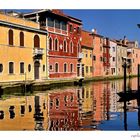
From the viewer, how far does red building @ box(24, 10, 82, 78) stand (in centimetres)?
617

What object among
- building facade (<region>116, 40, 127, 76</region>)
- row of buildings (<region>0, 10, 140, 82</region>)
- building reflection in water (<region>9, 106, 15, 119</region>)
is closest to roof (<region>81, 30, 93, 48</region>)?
row of buildings (<region>0, 10, 140, 82</region>)

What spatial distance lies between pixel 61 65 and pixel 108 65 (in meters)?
0.70

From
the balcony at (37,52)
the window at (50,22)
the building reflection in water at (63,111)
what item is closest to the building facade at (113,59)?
the building reflection in water at (63,111)

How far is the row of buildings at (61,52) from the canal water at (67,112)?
28 centimetres

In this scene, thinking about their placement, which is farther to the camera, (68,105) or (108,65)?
(68,105)

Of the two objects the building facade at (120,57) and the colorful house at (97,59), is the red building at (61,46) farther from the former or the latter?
the building facade at (120,57)

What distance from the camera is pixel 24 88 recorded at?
23.6 ft

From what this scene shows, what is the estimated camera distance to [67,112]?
6.55 metres

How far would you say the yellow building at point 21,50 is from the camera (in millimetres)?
6539

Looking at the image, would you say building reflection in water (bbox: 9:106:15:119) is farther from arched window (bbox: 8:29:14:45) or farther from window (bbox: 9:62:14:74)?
arched window (bbox: 8:29:14:45)
